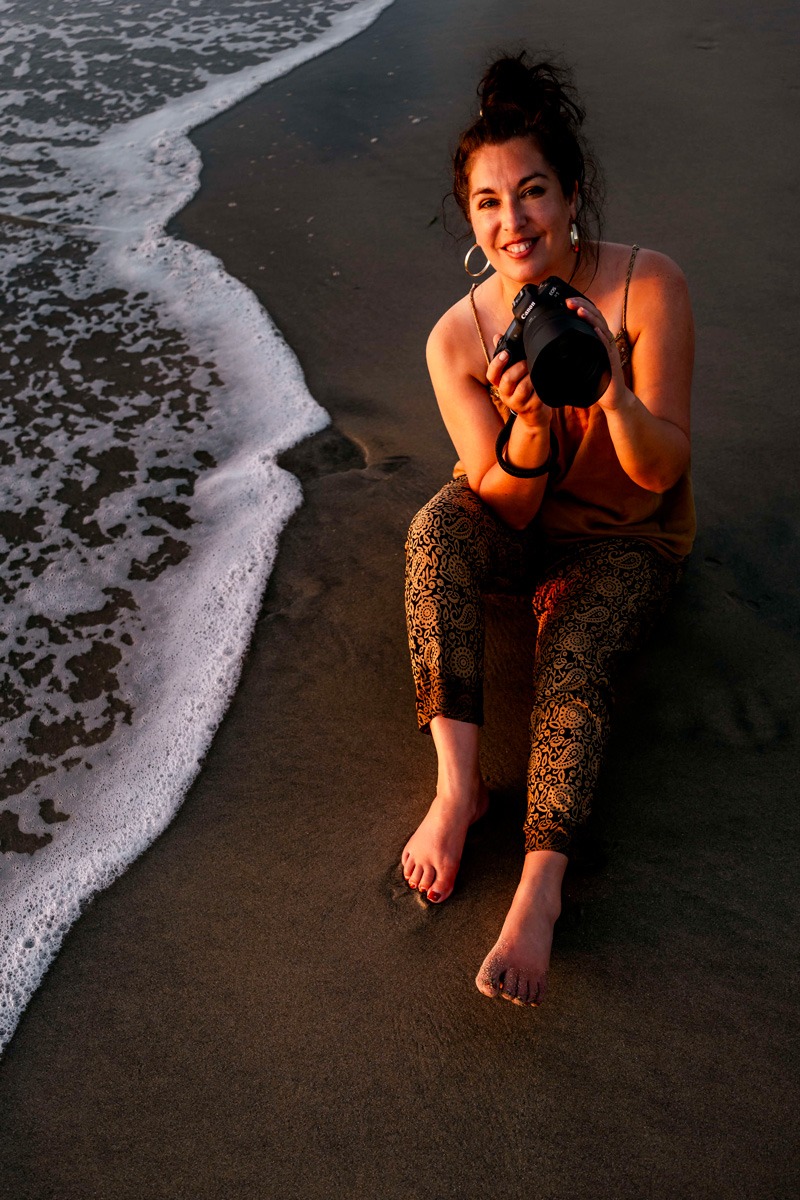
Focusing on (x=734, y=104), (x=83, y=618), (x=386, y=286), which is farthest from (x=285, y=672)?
(x=734, y=104)

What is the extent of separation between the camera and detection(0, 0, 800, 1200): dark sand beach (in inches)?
57.7

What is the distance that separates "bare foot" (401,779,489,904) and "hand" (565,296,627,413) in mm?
745

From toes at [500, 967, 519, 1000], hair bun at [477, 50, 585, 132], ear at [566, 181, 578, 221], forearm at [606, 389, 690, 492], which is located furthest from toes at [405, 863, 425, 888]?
hair bun at [477, 50, 585, 132]

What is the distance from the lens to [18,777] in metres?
2.16

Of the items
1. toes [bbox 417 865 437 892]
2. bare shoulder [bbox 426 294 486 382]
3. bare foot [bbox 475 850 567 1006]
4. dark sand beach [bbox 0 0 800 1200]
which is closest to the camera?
dark sand beach [bbox 0 0 800 1200]

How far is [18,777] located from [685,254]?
261cm

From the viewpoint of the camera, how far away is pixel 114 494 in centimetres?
289

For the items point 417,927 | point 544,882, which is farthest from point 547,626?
point 417,927

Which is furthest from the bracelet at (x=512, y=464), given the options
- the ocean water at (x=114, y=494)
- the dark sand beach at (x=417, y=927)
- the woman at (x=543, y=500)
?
the ocean water at (x=114, y=494)

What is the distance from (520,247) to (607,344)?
13.8 inches

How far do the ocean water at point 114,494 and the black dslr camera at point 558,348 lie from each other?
1073 mm

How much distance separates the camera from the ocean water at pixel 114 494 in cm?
208

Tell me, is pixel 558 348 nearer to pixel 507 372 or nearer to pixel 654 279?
pixel 507 372

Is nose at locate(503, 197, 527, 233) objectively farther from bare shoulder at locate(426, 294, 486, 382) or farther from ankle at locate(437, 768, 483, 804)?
ankle at locate(437, 768, 483, 804)
